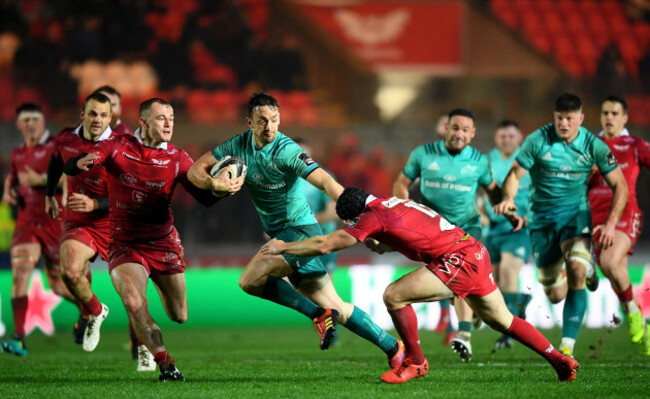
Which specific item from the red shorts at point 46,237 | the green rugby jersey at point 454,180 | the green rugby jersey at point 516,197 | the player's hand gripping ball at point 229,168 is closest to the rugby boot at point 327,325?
the player's hand gripping ball at point 229,168

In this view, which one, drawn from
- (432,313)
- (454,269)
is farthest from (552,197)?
(432,313)

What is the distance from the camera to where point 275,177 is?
7492mm

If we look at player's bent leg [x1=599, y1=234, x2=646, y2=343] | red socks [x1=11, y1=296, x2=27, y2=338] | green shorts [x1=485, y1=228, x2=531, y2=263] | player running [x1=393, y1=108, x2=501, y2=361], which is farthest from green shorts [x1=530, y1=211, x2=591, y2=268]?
red socks [x1=11, y1=296, x2=27, y2=338]

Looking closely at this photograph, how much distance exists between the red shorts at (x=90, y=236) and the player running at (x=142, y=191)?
1082 mm

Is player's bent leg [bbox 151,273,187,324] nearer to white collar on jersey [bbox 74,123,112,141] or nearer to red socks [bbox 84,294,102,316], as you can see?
red socks [bbox 84,294,102,316]

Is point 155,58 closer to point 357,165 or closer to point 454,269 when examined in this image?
point 357,165

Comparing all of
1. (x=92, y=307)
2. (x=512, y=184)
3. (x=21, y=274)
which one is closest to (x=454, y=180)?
(x=512, y=184)

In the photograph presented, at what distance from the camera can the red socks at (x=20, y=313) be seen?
35.2 ft

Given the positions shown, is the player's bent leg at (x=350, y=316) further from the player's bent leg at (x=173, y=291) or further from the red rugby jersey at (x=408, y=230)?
the player's bent leg at (x=173, y=291)

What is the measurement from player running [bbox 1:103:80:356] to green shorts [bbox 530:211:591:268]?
538 cm

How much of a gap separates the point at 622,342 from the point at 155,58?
12.3 meters

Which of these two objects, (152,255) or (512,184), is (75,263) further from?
(512,184)

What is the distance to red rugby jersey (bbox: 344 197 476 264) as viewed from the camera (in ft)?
21.7

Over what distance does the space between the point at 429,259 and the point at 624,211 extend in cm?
373
